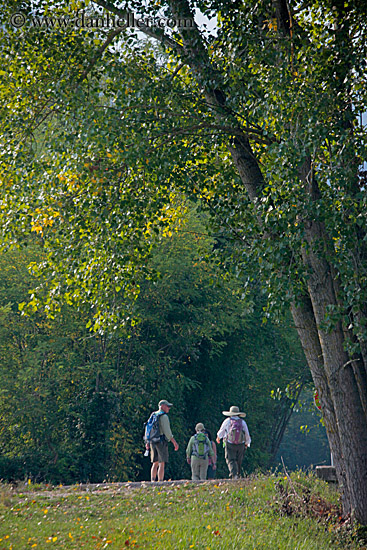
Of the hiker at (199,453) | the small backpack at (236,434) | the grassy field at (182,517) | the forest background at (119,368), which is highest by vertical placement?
the forest background at (119,368)

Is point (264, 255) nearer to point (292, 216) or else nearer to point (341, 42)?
point (292, 216)

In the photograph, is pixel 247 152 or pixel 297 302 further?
pixel 247 152

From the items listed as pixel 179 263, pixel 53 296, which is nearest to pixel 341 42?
pixel 53 296

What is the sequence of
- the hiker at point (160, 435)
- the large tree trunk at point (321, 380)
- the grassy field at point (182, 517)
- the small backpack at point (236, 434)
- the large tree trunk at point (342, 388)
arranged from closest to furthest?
the grassy field at point (182, 517) < the large tree trunk at point (342, 388) < the large tree trunk at point (321, 380) < the hiker at point (160, 435) < the small backpack at point (236, 434)

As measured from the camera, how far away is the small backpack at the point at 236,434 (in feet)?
46.3

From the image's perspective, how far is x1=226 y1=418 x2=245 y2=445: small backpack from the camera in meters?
14.1

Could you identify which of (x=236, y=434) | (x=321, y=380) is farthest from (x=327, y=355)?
(x=236, y=434)

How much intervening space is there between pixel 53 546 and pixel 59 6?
7222mm

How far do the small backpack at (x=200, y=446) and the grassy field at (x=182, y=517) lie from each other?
2729 mm

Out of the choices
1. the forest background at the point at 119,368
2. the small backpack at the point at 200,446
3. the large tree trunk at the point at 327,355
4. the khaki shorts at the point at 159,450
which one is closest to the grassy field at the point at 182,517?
the large tree trunk at the point at 327,355

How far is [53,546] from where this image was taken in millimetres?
6961

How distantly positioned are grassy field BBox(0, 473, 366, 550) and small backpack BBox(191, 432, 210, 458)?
8.95 feet

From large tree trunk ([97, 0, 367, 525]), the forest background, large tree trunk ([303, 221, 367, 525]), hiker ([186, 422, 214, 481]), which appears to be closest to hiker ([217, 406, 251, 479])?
hiker ([186, 422, 214, 481])

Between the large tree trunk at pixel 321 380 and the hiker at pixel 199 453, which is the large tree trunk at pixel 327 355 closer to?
the large tree trunk at pixel 321 380
